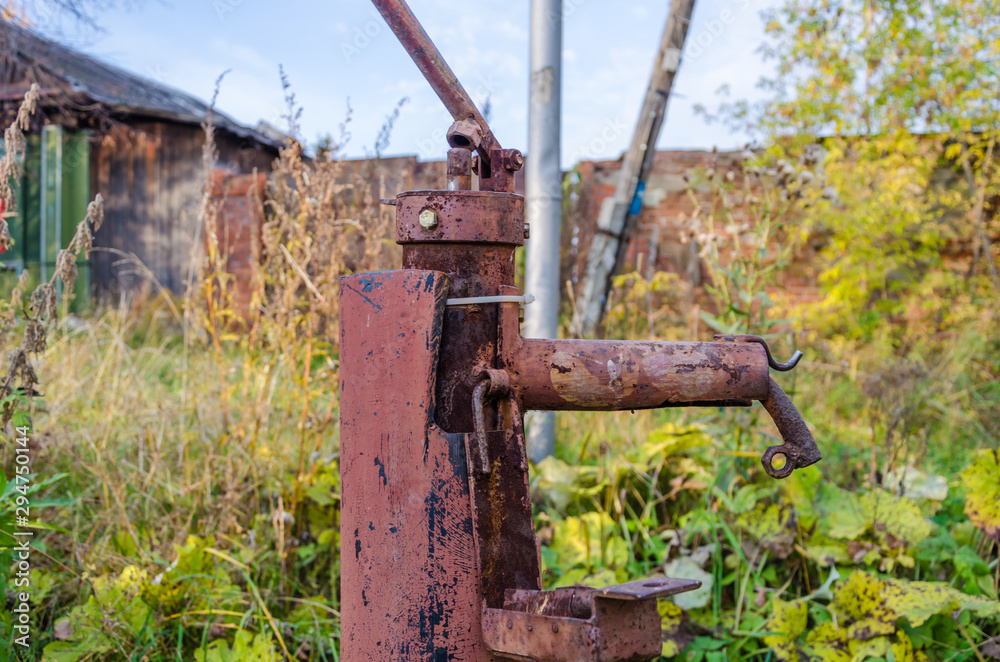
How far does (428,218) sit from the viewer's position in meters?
0.88

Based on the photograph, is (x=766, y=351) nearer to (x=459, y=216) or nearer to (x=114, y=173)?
(x=459, y=216)

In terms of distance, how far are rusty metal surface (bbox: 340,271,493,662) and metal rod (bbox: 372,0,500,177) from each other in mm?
233

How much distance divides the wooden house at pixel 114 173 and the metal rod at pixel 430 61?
7.01 metres

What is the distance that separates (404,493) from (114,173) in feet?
29.5

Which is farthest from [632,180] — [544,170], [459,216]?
[459,216]

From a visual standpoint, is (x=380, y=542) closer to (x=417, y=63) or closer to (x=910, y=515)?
(x=417, y=63)

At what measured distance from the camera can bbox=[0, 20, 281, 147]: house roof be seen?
5.91 m

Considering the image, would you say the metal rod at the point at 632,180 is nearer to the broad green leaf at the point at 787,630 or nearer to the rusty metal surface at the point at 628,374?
the broad green leaf at the point at 787,630

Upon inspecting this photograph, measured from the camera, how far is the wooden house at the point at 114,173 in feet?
24.8

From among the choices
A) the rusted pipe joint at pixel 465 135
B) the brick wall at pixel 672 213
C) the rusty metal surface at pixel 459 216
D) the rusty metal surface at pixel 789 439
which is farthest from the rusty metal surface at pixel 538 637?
the brick wall at pixel 672 213

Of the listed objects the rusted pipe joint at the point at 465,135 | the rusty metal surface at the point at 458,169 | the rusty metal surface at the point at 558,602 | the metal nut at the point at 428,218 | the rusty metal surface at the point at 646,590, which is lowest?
the rusty metal surface at the point at 558,602

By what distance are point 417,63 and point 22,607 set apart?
1.45m

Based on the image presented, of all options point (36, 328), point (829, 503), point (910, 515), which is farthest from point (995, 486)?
point (36, 328)

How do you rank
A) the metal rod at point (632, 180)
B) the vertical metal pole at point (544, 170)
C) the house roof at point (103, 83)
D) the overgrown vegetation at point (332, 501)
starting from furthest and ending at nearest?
the house roof at point (103, 83)
the metal rod at point (632, 180)
the vertical metal pole at point (544, 170)
the overgrown vegetation at point (332, 501)
